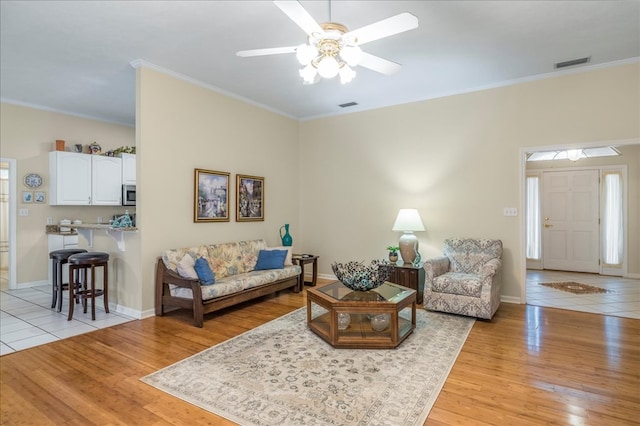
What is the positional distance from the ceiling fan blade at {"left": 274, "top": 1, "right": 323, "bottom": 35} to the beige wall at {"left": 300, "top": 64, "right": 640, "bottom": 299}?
11.3 feet

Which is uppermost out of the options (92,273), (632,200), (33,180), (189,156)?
(189,156)

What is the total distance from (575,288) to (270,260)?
4878 millimetres

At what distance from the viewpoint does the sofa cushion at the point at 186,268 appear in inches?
154

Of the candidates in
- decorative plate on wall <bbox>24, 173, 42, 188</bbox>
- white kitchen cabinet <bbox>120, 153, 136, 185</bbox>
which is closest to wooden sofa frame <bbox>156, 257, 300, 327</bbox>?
white kitchen cabinet <bbox>120, 153, 136, 185</bbox>

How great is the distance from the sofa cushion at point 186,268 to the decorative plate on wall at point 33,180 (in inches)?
146

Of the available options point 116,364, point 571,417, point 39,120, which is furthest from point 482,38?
point 39,120

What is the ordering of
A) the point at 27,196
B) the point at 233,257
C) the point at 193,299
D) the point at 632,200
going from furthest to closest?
the point at 632,200, the point at 27,196, the point at 233,257, the point at 193,299

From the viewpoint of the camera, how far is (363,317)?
3.75m

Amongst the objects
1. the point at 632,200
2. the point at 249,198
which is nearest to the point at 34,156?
the point at 249,198

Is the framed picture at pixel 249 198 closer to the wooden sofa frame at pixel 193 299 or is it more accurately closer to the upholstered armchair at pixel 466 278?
the wooden sofa frame at pixel 193 299

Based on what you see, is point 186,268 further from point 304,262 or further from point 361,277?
point 304,262

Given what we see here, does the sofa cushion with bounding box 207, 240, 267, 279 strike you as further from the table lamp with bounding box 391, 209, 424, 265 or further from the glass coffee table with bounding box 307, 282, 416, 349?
the table lamp with bounding box 391, 209, 424, 265

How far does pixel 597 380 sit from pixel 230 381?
2.72 metres

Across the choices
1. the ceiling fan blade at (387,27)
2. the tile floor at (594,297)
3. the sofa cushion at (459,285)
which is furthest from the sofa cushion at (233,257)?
the tile floor at (594,297)
